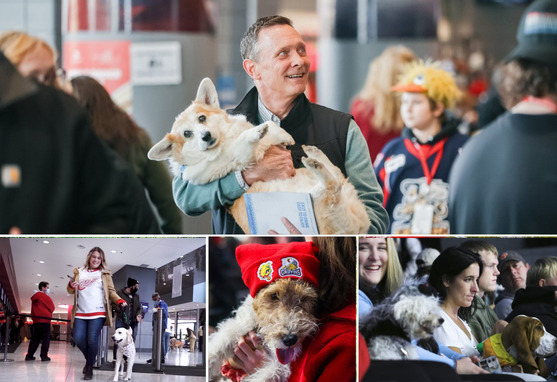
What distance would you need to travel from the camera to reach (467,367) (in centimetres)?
386

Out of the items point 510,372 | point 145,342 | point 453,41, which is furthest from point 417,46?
point 145,342

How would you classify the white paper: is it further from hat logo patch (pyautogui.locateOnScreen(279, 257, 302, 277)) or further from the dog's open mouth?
the dog's open mouth

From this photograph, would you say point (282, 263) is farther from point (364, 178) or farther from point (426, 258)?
point (426, 258)

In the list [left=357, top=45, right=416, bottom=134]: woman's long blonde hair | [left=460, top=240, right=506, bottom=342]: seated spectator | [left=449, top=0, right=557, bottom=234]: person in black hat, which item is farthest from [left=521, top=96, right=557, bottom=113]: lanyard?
[left=460, top=240, right=506, bottom=342]: seated spectator

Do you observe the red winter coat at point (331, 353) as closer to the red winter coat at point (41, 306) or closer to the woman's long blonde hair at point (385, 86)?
the woman's long blonde hair at point (385, 86)

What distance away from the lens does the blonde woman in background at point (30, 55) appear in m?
3.94

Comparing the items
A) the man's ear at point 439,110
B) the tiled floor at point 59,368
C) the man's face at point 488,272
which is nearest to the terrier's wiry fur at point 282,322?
the tiled floor at point 59,368

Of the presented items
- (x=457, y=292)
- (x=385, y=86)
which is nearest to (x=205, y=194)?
(x=385, y=86)

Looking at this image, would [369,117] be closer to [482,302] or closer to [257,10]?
[257,10]

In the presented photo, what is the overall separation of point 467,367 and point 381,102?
1.28 meters

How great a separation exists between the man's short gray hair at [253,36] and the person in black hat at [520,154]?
1067 mm

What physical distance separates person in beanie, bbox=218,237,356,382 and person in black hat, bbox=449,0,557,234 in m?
0.55

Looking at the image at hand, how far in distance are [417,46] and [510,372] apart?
5.08ft

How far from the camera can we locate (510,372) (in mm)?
3854
